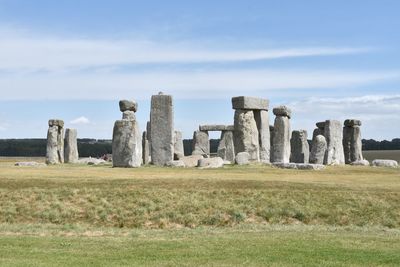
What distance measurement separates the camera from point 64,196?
25.4 meters

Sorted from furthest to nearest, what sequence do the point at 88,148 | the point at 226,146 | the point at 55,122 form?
the point at 88,148 → the point at 226,146 → the point at 55,122

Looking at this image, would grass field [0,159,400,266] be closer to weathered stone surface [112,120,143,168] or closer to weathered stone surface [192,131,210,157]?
weathered stone surface [112,120,143,168]

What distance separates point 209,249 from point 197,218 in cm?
735

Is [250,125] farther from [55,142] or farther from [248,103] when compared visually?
[55,142]

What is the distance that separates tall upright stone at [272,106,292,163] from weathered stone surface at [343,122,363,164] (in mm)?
6440

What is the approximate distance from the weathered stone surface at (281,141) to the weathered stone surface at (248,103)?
5.22ft

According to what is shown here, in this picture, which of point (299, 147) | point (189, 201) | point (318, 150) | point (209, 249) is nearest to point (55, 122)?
point (299, 147)

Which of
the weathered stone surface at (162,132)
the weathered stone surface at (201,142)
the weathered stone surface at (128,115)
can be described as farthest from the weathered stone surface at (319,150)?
the weathered stone surface at (201,142)

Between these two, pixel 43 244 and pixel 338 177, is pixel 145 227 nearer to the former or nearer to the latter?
pixel 43 244

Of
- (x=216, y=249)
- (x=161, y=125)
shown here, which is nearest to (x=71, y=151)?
(x=161, y=125)

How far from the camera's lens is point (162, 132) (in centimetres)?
3784

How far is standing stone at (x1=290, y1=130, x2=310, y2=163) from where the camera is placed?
160 ft

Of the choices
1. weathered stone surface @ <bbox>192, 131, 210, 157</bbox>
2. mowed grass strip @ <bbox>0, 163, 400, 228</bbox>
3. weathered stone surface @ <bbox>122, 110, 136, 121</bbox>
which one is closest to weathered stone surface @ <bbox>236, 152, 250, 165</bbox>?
weathered stone surface @ <bbox>122, 110, 136, 121</bbox>

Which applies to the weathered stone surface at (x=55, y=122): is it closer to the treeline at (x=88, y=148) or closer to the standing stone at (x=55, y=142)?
the standing stone at (x=55, y=142)
